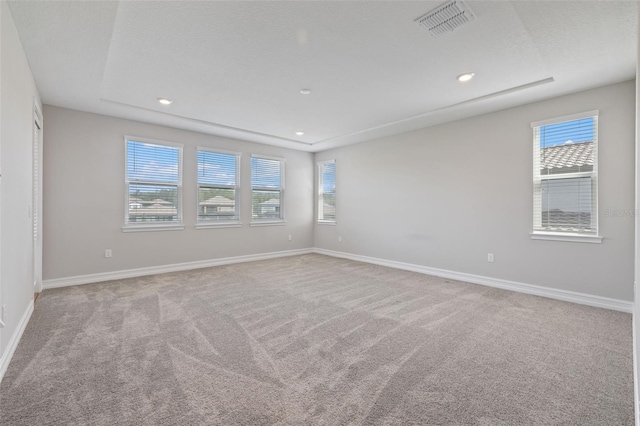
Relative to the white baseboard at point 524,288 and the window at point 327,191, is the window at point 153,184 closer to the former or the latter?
the window at point 327,191

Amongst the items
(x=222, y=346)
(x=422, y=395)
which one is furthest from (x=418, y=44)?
(x=222, y=346)

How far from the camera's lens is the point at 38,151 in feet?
12.5

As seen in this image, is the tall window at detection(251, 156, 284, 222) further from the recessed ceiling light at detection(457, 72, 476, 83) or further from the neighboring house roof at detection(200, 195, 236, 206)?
the recessed ceiling light at detection(457, 72, 476, 83)

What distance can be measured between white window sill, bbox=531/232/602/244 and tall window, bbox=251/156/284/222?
4.76 meters

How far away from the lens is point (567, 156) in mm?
3646

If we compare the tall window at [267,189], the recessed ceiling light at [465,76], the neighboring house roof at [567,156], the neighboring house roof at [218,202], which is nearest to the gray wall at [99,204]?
the neighboring house roof at [218,202]

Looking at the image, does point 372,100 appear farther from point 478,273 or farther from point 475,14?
point 478,273

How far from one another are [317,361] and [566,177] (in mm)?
3789

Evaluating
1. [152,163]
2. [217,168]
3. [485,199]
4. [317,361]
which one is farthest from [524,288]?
[152,163]

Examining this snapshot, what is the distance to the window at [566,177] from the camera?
3.47m

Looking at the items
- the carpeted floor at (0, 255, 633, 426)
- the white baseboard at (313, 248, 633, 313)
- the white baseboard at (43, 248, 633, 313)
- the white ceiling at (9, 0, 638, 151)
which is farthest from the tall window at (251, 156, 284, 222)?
the carpeted floor at (0, 255, 633, 426)

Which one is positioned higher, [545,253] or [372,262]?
[545,253]

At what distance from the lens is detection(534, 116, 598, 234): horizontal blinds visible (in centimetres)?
348

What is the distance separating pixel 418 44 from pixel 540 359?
2753mm
